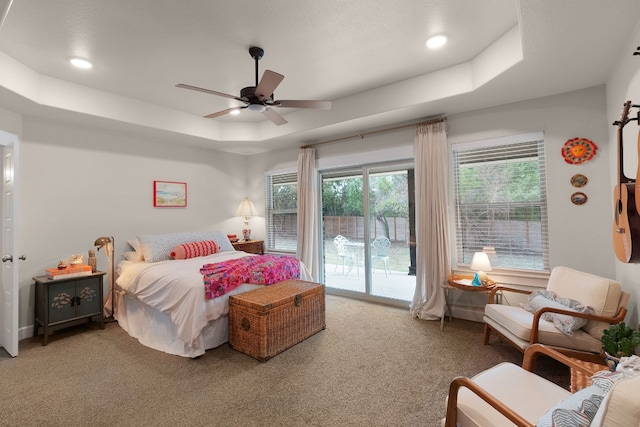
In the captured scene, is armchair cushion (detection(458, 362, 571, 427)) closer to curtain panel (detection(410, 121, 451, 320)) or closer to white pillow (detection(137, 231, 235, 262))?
curtain panel (detection(410, 121, 451, 320))

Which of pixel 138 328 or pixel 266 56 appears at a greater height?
pixel 266 56

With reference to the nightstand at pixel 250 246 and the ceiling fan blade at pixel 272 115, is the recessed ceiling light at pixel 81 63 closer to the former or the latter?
the ceiling fan blade at pixel 272 115

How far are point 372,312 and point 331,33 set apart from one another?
10.7 feet

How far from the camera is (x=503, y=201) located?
346 cm

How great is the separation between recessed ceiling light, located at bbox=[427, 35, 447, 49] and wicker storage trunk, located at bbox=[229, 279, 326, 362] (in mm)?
2658

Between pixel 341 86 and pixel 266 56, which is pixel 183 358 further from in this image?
pixel 341 86

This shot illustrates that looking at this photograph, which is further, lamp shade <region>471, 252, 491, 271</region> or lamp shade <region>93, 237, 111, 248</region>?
lamp shade <region>93, 237, 111, 248</region>

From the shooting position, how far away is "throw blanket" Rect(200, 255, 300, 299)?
285 centimetres

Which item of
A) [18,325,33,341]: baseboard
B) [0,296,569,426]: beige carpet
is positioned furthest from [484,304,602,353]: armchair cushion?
[18,325,33,341]: baseboard

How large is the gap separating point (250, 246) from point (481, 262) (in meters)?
3.74

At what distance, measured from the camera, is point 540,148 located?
10.6 ft

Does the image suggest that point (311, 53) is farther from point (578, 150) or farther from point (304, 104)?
point (578, 150)

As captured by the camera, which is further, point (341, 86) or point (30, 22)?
point (341, 86)

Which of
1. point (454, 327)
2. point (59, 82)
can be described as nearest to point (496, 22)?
point (454, 327)
